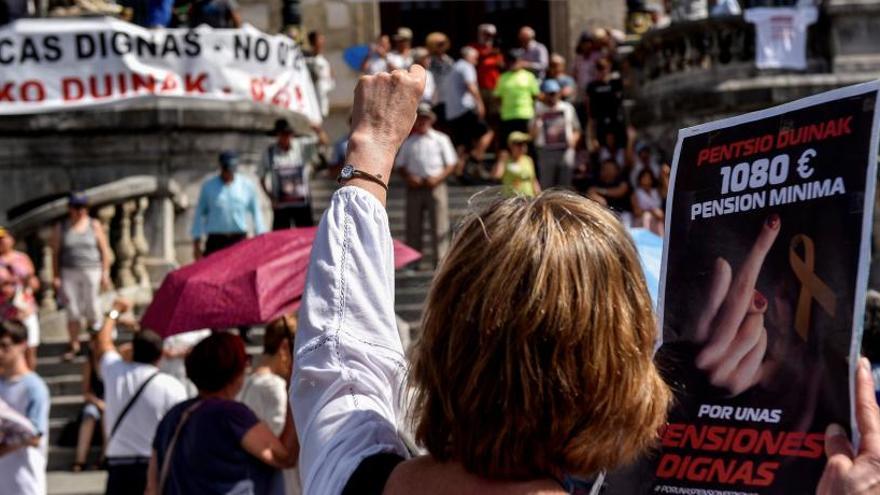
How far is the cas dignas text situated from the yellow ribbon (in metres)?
0.15

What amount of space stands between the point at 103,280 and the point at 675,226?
12336 millimetres

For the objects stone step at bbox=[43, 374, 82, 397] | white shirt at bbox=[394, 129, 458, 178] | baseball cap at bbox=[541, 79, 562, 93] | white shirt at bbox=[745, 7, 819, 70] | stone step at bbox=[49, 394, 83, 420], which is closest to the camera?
stone step at bbox=[49, 394, 83, 420]

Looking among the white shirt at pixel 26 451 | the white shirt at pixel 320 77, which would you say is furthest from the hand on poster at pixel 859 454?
the white shirt at pixel 320 77

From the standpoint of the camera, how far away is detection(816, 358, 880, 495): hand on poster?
2.34 meters

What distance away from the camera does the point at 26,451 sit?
7844 mm

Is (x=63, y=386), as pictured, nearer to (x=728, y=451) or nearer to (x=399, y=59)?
(x=399, y=59)

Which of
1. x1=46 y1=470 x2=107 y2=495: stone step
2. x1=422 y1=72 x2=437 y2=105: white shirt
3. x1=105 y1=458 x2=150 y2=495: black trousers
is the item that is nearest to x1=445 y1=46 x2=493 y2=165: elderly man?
x1=422 y1=72 x2=437 y2=105: white shirt

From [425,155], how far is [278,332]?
8504mm

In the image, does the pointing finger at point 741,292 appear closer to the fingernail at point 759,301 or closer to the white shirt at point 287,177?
the fingernail at point 759,301

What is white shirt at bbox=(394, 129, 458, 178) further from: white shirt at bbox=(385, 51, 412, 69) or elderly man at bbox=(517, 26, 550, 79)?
elderly man at bbox=(517, 26, 550, 79)

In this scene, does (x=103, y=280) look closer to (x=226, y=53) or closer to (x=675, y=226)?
(x=226, y=53)

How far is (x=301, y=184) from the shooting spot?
15.8m

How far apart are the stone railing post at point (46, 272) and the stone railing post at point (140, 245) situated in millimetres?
982

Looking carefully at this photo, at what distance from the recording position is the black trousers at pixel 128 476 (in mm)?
7766
